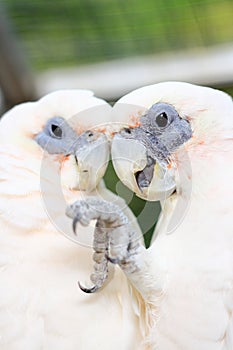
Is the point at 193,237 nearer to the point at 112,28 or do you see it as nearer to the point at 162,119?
the point at 162,119

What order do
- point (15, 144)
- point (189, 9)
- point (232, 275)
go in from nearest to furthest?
point (232, 275) < point (15, 144) < point (189, 9)

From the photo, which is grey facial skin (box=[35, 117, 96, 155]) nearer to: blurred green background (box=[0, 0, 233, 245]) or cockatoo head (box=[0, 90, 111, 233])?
cockatoo head (box=[0, 90, 111, 233])

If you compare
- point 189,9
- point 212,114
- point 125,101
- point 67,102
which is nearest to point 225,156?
point 212,114

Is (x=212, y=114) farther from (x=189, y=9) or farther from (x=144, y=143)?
(x=189, y=9)

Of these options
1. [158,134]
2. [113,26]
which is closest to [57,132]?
[158,134]

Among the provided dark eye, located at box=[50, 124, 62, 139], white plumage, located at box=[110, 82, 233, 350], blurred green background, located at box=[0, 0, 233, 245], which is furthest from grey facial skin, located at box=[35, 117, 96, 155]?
blurred green background, located at box=[0, 0, 233, 245]
